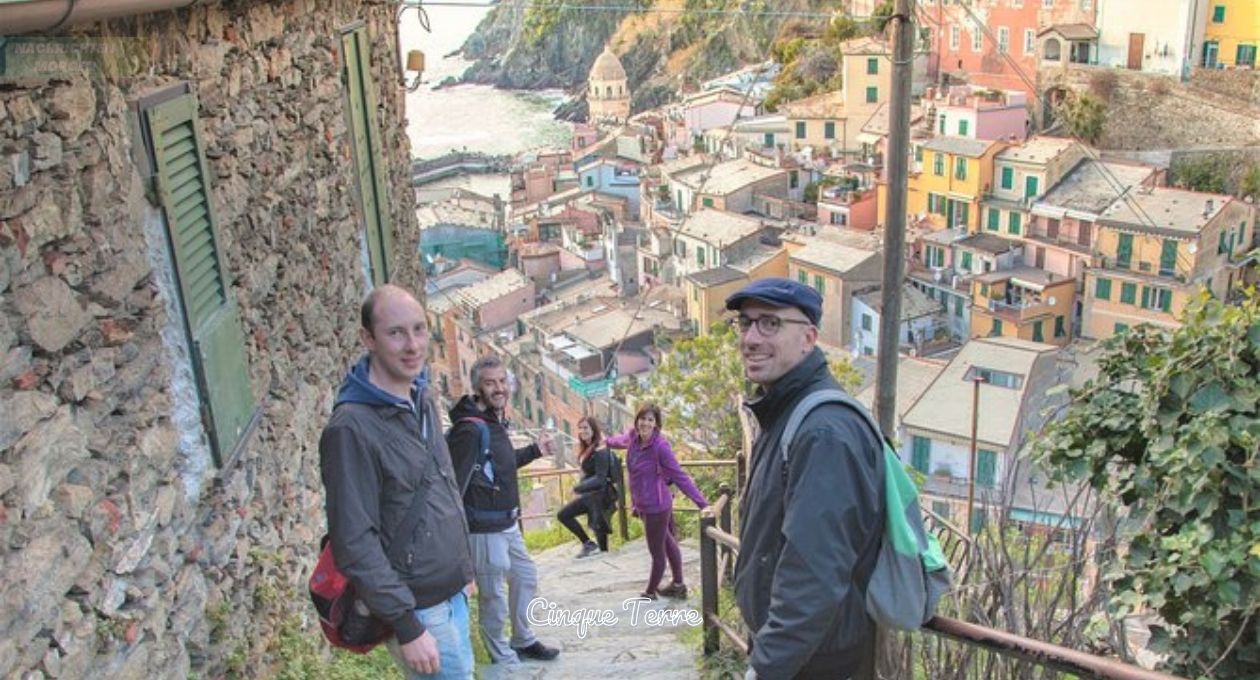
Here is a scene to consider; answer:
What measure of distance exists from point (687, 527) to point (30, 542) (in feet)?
22.1

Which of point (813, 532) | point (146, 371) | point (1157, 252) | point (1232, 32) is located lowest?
point (1157, 252)

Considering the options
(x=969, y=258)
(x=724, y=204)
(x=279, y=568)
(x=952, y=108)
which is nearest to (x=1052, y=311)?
(x=969, y=258)

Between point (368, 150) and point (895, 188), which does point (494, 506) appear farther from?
point (368, 150)

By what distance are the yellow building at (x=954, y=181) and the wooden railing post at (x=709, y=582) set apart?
35.0 meters

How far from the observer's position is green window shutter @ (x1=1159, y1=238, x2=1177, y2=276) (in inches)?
1292

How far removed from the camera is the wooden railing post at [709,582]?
14.7ft

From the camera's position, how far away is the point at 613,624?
5785 millimetres

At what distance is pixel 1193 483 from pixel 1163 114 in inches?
1838

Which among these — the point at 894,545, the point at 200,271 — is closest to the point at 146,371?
the point at 200,271

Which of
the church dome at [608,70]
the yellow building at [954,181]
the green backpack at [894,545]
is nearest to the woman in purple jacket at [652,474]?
the green backpack at [894,545]

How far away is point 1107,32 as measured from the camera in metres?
47.2

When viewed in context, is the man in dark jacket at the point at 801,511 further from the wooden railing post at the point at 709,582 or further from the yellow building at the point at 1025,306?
the yellow building at the point at 1025,306

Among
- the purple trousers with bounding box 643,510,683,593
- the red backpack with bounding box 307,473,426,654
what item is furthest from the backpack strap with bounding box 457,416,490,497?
the purple trousers with bounding box 643,510,683,593

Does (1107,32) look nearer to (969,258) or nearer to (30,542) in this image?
(969,258)
